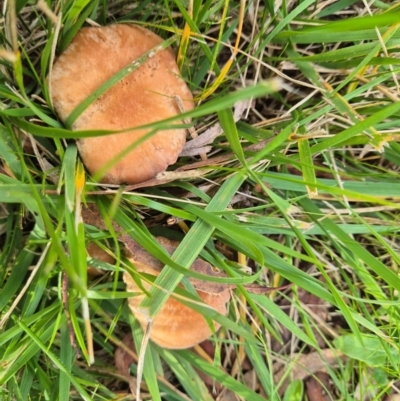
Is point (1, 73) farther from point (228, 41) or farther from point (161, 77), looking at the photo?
point (228, 41)

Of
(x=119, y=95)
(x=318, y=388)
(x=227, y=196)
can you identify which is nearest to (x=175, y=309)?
(x=227, y=196)

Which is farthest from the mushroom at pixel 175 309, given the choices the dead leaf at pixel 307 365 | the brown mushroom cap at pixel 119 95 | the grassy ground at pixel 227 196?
the dead leaf at pixel 307 365

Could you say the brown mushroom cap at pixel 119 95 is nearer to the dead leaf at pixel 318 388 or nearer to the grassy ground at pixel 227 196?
the grassy ground at pixel 227 196

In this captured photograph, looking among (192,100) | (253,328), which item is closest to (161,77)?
(192,100)

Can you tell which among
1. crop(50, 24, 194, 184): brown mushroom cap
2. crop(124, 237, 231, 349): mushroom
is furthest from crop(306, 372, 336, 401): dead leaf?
crop(50, 24, 194, 184): brown mushroom cap

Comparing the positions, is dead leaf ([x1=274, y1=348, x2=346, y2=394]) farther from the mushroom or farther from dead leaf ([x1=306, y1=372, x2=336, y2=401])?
the mushroom

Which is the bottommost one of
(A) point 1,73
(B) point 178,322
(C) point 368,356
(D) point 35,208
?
(C) point 368,356

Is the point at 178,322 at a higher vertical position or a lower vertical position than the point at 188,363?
Result: higher

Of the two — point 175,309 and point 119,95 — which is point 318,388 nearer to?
point 175,309
